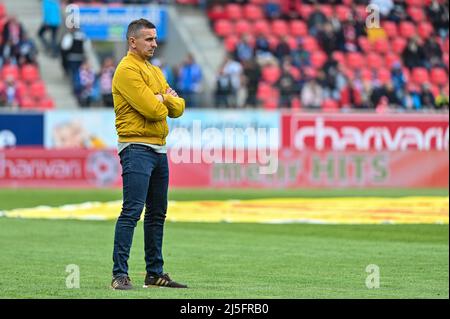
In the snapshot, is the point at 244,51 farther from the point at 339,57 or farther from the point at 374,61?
the point at 374,61

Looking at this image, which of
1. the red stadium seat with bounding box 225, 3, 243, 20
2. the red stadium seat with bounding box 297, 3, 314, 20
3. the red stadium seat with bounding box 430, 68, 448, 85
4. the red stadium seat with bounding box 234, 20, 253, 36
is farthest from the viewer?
the red stadium seat with bounding box 225, 3, 243, 20

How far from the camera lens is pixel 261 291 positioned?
34.3 ft

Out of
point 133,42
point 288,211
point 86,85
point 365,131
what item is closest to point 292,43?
point 365,131

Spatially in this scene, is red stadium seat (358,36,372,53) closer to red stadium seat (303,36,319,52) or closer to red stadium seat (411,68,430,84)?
red stadium seat (303,36,319,52)

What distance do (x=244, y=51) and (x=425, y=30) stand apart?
5.44 metres

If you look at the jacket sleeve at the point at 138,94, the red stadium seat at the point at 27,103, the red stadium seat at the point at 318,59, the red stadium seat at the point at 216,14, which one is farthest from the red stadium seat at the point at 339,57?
the jacket sleeve at the point at 138,94

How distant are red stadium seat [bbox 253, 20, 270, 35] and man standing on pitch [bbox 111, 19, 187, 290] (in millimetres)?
26555

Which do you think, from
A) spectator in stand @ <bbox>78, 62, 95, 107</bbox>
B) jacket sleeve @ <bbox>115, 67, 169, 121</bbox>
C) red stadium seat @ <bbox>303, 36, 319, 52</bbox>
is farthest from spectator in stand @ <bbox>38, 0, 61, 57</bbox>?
jacket sleeve @ <bbox>115, 67, 169, 121</bbox>

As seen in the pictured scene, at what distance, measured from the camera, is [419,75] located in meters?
35.2

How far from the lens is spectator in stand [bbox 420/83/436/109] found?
33.5 metres

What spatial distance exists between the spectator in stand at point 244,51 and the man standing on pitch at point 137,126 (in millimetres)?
24502

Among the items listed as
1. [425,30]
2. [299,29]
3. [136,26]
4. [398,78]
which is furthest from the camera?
[299,29]

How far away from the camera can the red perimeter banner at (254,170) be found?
1142 inches

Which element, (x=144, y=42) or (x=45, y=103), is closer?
(x=144, y=42)
